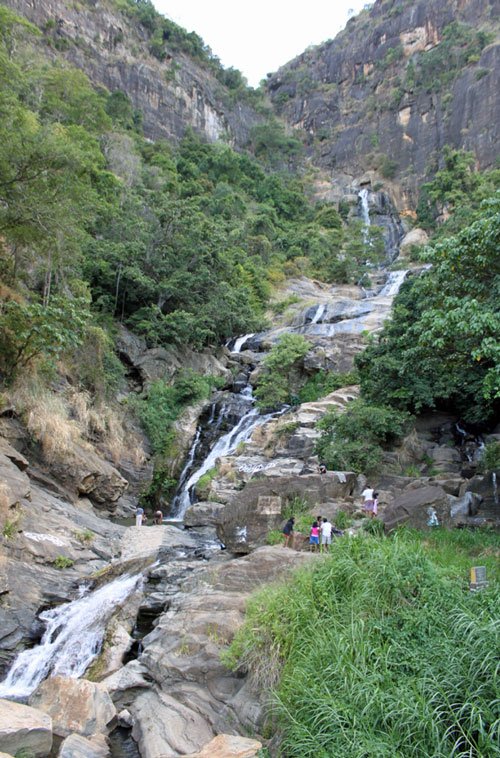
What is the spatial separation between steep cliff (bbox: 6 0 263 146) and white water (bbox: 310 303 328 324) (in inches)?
1194

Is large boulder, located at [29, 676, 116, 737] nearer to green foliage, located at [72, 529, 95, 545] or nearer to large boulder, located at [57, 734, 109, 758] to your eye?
large boulder, located at [57, 734, 109, 758]

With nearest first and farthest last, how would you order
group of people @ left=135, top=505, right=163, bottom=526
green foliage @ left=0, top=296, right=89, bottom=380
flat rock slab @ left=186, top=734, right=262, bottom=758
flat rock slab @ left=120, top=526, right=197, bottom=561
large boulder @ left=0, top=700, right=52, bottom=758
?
flat rock slab @ left=186, top=734, right=262, bottom=758, large boulder @ left=0, top=700, right=52, bottom=758, flat rock slab @ left=120, top=526, right=197, bottom=561, green foliage @ left=0, top=296, right=89, bottom=380, group of people @ left=135, top=505, right=163, bottom=526

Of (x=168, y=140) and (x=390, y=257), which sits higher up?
(x=168, y=140)

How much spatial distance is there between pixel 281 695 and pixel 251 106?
72.5 meters

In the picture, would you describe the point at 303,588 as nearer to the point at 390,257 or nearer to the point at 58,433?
the point at 58,433

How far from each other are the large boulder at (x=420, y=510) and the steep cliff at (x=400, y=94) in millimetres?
44446

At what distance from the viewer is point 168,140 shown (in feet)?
166

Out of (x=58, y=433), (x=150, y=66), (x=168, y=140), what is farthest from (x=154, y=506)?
(x=150, y=66)

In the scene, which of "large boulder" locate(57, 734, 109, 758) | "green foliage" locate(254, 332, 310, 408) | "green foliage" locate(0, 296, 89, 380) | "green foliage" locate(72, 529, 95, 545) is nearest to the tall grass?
"large boulder" locate(57, 734, 109, 758)

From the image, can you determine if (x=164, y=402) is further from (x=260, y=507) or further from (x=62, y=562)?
(x=62, y=562)

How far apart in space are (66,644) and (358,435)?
37.0 ft

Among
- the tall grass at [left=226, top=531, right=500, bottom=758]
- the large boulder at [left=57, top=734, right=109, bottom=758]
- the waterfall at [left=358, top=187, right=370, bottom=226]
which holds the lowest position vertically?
the large boulder at [left=57, top=734, right=109, bottom=758]

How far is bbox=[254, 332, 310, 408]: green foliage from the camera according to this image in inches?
920

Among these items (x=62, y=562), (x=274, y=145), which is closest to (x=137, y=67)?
(x=274, y=145)
